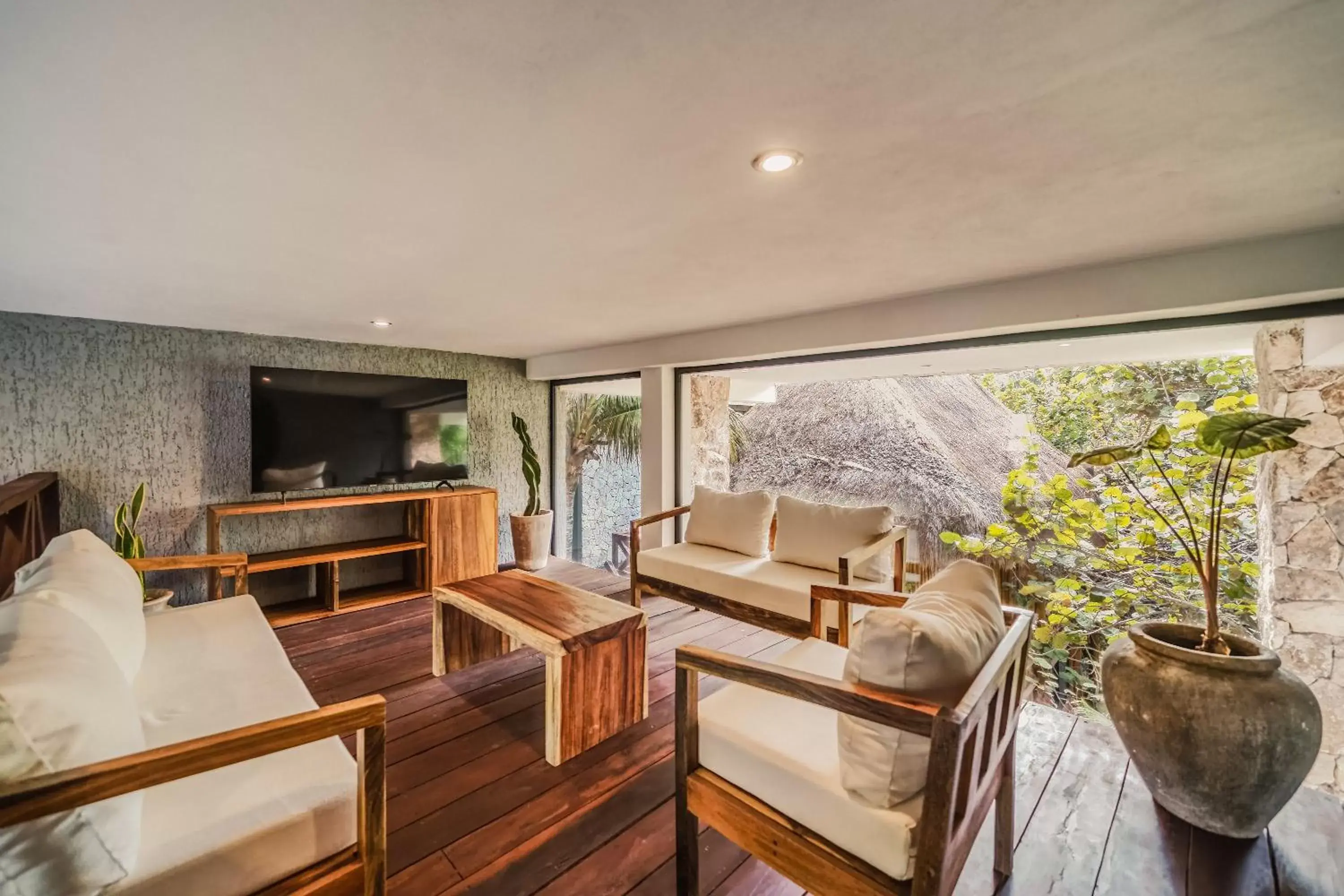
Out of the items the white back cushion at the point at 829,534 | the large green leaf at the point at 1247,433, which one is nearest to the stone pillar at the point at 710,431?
the white back cushion at the point at 829,534

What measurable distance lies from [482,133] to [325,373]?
3.52 meters

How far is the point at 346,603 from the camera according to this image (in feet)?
13.0

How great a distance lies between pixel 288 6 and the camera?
0.89m

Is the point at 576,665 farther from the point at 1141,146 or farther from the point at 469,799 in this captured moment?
the point at 1141,146

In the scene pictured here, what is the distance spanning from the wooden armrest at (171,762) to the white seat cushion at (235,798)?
160mm

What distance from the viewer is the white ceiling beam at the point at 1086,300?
6.40ft

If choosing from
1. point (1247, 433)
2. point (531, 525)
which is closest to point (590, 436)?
point (531, 525)

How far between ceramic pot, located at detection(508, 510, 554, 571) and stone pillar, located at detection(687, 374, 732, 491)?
5.24 feet

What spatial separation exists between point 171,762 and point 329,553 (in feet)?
10.6

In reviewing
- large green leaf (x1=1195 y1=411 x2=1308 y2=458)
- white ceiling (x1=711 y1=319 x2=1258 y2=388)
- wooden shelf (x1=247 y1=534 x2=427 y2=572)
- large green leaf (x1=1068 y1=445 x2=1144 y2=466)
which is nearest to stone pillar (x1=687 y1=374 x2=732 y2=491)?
white ceiling (x1=711 y1=319 x2=1258 y2=388)

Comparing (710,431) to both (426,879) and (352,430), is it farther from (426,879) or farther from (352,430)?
(426,879)

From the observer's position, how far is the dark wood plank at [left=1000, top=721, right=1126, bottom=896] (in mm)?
1583

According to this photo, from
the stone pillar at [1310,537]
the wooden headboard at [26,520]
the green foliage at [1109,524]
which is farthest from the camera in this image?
the green foliage at [1109,524]

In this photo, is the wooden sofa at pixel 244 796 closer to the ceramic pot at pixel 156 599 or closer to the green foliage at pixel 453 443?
the ceramic pot at pixel 156 599
